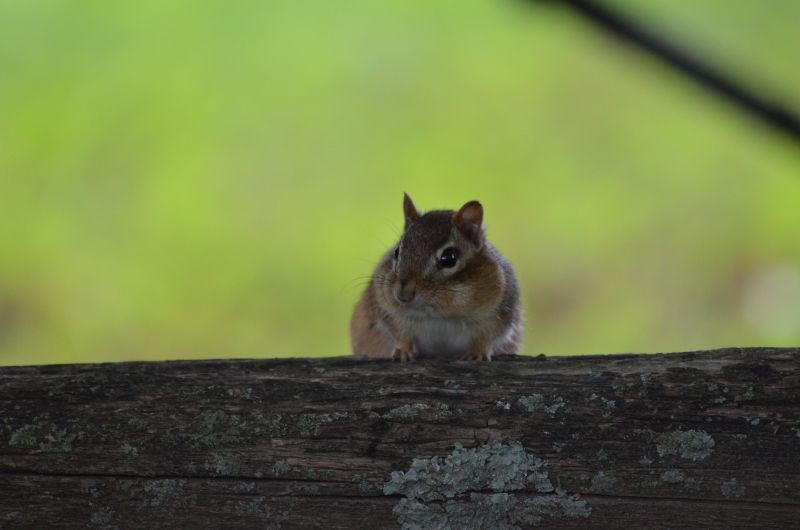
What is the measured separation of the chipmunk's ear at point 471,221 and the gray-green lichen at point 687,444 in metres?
1.68

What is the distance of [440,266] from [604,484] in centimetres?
167

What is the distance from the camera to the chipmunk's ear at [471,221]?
4.19 metres

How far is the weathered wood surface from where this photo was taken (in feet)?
8.46

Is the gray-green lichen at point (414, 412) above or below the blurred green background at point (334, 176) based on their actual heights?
below

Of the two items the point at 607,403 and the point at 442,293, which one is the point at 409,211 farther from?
the point at 607,403

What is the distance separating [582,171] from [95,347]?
3.06 m

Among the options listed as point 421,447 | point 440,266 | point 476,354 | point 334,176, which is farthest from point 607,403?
point 334,176

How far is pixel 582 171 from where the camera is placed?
6969 millimetres

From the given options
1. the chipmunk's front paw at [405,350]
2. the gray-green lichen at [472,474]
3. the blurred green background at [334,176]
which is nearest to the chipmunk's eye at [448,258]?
the chipmunk's front paw at [405,350]

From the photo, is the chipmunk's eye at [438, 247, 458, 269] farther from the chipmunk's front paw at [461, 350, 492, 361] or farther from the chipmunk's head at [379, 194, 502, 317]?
the chipmunk's front paw at [461, 350, 492, 361]

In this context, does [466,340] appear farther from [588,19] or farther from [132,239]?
[132,239]

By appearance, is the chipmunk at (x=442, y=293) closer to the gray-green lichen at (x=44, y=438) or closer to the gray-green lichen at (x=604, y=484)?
the gray-green lichen at (x=604, y=484)

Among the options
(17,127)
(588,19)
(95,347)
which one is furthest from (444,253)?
(17,127)

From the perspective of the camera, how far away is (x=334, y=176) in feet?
22.6
